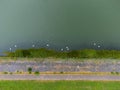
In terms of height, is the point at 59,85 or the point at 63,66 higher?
the point at 63,66

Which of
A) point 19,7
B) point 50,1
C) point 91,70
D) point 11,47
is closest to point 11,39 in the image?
point 11,47

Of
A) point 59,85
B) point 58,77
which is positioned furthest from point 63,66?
point 59,85

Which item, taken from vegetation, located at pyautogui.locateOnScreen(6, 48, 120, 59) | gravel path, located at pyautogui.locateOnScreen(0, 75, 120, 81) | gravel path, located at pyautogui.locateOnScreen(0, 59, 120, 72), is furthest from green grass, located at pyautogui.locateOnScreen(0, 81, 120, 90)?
vegetation, located at pyautogui.locateOnScreen(6, 48, 120, 59)

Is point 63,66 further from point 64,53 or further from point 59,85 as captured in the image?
point 59,85

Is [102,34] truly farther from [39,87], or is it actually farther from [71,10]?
[39,87]

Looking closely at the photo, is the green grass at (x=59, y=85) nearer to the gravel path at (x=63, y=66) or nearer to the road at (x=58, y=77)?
the road at (x=58, y=77)

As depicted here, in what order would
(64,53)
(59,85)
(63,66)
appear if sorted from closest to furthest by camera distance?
1. (59,85)
2. (63,66)
3. (64,53)
